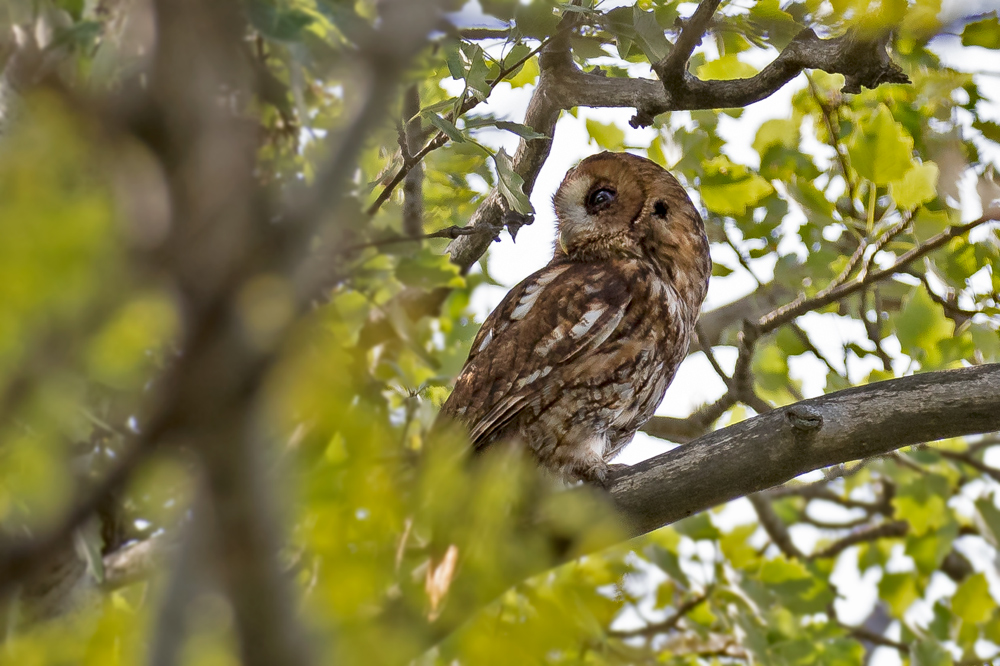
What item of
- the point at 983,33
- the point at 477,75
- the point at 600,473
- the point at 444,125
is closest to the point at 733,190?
the point at 983,33

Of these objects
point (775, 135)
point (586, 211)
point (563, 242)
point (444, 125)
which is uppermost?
point (775, 135)

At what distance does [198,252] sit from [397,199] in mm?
1142

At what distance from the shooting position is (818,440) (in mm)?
1626

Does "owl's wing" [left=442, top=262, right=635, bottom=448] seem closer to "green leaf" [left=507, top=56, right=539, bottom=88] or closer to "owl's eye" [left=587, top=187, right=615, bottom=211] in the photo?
"owl's eye" [left=587, top=187, right=615, bottom=211]

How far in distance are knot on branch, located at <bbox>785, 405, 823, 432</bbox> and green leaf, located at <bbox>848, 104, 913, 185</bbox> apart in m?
0.76

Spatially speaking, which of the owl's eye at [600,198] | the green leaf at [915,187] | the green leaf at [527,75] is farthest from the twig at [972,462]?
the green leaf at [527,75]

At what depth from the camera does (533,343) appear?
2287mm

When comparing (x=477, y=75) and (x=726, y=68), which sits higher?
(x=726, y=68)

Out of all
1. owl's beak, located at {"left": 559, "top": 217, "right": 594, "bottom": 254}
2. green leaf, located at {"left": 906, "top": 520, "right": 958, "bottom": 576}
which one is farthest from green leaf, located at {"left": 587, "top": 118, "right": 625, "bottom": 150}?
green leaf, located at {"left": 906, "top": 520, "right": 958, "bottom": 576}

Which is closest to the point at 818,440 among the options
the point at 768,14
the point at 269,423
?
the point at 768,14

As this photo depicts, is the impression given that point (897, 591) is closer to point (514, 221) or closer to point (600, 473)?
point (600, 473)

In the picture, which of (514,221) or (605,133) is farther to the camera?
(605,133)

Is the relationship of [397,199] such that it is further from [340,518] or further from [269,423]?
[269,423]

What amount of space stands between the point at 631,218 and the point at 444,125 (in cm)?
122
